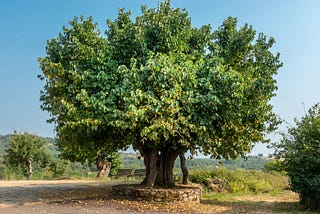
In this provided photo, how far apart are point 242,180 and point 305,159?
979 centimetres

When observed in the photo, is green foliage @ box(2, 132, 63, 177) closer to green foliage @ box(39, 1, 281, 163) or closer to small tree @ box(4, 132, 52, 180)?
small tree @ box(4, 132, 52, 180)

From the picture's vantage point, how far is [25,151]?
4019 centimetres

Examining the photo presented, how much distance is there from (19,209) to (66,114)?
12.7ft

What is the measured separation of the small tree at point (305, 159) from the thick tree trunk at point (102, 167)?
22748mm

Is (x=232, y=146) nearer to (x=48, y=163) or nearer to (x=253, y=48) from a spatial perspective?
(x=253, y=48)

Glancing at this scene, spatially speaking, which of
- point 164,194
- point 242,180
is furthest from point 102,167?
point 164,194

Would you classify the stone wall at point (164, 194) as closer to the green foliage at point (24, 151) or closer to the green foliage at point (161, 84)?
the green foliage at point (161, 84)

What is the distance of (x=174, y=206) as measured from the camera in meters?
14.0

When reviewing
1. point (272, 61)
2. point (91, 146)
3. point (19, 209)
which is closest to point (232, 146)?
point (272, 61)

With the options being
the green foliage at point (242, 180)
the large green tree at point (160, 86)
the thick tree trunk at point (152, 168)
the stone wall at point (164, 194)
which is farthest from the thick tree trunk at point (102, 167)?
the stone wall at point (164, 194)

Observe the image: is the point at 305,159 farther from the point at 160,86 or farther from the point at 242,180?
the point at 242,180

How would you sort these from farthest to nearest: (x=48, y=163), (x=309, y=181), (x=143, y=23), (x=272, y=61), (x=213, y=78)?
(x=48, y=163)
(x=272, y=61)
(x=143, y=23)
(x=213, y=78)
(x=309, y=181)

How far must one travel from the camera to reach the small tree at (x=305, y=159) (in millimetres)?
12844

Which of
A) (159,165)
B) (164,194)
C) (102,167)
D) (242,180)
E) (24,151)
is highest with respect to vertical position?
(24,151)
